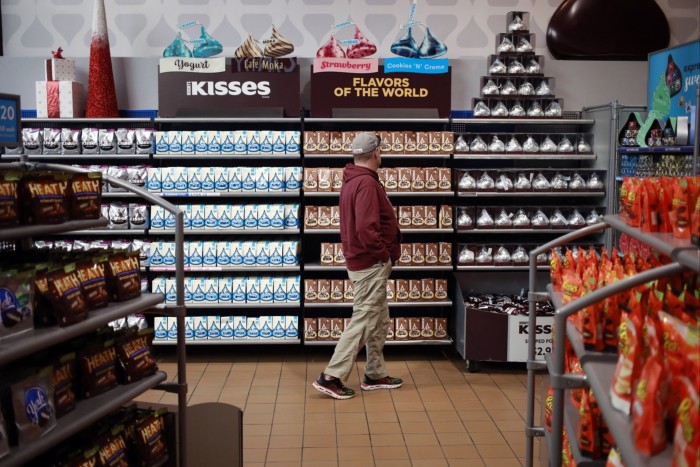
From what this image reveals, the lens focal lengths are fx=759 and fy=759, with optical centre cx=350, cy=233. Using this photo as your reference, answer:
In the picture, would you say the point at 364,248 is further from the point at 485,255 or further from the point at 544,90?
the point at 544,90

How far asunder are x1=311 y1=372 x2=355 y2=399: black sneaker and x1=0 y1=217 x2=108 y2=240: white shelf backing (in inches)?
109

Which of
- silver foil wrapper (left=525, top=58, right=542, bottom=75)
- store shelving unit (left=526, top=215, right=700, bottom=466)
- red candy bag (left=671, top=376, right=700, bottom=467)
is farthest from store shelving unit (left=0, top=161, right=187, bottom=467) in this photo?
silver foil wrapper (left=525, top=58, right=542, bottom=75)

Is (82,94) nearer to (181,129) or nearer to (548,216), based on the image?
(181,129)

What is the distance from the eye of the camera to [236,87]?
6648mm

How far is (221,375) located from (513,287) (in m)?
2.76

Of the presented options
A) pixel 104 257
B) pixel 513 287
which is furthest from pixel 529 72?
pixel 104 257

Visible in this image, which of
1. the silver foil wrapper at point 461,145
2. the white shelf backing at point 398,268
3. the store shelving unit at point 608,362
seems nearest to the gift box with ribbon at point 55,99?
the white shelf backing at point 398,268

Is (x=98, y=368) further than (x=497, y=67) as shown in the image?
No

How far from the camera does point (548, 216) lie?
6684mm

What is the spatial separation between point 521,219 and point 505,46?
1513mm

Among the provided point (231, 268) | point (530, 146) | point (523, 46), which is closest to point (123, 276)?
point (231, 268)

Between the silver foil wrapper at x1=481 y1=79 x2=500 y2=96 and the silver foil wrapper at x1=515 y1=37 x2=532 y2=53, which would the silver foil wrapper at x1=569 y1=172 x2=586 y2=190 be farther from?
the silver foil wrapper at x1=515 y1=37 x2=532 y2=53

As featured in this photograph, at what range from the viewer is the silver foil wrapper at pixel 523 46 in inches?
261

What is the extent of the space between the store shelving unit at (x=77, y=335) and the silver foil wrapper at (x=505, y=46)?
4024mm
